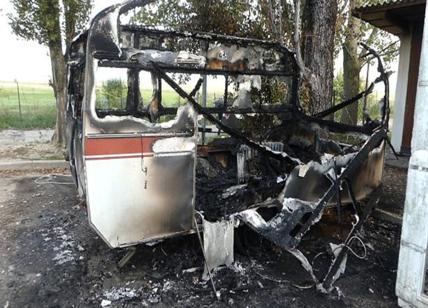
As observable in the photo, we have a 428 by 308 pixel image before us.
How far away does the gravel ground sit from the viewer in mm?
3256

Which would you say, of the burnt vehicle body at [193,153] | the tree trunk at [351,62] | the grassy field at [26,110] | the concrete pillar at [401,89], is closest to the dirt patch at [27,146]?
the grassy field at [26,110]

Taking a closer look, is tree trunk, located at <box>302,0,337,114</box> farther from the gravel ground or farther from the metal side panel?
the metal side panel

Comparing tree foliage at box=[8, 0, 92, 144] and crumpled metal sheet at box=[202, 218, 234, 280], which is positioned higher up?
tree foliage at box=[8, 0, 92, 144]

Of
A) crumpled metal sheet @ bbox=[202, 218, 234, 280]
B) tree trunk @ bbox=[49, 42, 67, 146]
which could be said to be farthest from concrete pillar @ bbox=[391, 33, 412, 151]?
tree trunk @ bbox=[49, 42, 67, 146]

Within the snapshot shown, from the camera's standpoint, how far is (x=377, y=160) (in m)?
4.58

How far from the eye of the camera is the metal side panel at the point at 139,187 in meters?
3.15

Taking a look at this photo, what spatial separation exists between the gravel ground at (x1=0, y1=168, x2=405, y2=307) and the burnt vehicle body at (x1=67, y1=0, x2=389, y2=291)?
11.6 inches

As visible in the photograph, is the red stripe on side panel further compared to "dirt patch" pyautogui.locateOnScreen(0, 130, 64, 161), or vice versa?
"dirt patch" pyautogui.locateOnScreen(0, 130, 64, 161)

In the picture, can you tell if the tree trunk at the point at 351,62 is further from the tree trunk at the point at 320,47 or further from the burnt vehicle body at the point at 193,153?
the burnt vehicle body at the point at 193,153

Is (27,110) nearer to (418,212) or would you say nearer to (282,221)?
(282,221)

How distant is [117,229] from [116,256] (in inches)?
33.1

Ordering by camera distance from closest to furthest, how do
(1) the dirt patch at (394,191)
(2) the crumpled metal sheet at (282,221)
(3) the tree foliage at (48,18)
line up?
(2) the crumpled metal sheet at (282,221) < (1) the dirt patch at (394,191) < (3) the tree foliage at (48,18)

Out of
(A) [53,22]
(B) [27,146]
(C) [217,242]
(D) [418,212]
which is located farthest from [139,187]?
(B) [27,146]

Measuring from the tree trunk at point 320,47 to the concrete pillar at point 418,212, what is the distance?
147 inches
